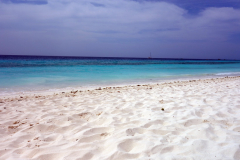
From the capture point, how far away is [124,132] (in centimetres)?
285

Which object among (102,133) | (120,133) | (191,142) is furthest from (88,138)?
(191,142)

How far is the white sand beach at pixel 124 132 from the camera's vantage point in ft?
7.36

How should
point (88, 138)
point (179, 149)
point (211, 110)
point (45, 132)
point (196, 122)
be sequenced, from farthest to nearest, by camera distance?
point (211, 110), point (196, 122), point (45, 132), point (88, 138), point (179, 149)

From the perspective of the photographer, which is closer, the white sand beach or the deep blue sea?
the white sand beach

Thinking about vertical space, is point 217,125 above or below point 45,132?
above

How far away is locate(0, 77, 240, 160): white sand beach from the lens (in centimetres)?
224

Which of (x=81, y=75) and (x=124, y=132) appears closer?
(x=124, y=132)

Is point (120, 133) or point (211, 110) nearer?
point (120, 133)

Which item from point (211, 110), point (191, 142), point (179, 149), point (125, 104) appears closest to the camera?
point (179, 149)

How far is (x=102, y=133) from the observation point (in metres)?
2.89

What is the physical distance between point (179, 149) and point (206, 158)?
34 centimetres

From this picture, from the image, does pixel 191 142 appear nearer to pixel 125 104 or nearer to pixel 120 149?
pixel 120 149

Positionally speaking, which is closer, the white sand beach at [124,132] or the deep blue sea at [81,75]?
the white sand beach at [124,132]

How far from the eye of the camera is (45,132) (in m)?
3.03
